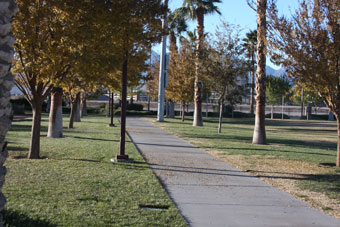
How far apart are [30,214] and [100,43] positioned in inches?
218

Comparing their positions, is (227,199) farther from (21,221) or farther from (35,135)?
(35,135)

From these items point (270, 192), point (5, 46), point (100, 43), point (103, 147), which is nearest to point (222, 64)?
→ point (103, 147)

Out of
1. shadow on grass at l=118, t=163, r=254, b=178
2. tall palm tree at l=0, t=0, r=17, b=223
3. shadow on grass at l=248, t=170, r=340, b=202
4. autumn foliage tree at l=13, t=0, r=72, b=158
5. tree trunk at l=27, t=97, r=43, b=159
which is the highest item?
autumn foliage tree at l=13, t=0, r=72, b=158

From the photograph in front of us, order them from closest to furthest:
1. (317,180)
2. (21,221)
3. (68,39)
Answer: (21,221)
(317,180)
(68,39)

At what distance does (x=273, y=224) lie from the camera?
5.79 metres

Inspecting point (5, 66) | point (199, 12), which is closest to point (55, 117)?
point (5, 66)

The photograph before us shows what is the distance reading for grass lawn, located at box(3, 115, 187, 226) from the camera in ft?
18.1

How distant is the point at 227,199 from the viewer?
283 inches

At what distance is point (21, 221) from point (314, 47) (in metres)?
9.04

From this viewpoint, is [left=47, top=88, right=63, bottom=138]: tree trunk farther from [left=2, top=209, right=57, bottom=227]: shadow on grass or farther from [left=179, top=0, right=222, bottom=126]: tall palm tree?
[left=179, top=0, right=222, bottom=126]: tall palm tree

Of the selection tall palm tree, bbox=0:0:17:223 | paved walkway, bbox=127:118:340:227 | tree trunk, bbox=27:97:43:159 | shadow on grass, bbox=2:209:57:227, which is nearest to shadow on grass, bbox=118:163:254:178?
paved walkway, bbox=127:118:340:227

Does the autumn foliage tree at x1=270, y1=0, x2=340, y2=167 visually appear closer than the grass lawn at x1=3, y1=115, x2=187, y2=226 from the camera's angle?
No

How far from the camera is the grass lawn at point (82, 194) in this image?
5.51 m

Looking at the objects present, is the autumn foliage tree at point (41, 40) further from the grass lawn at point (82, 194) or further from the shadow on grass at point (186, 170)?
the shadow on grass at point (186, 170)
